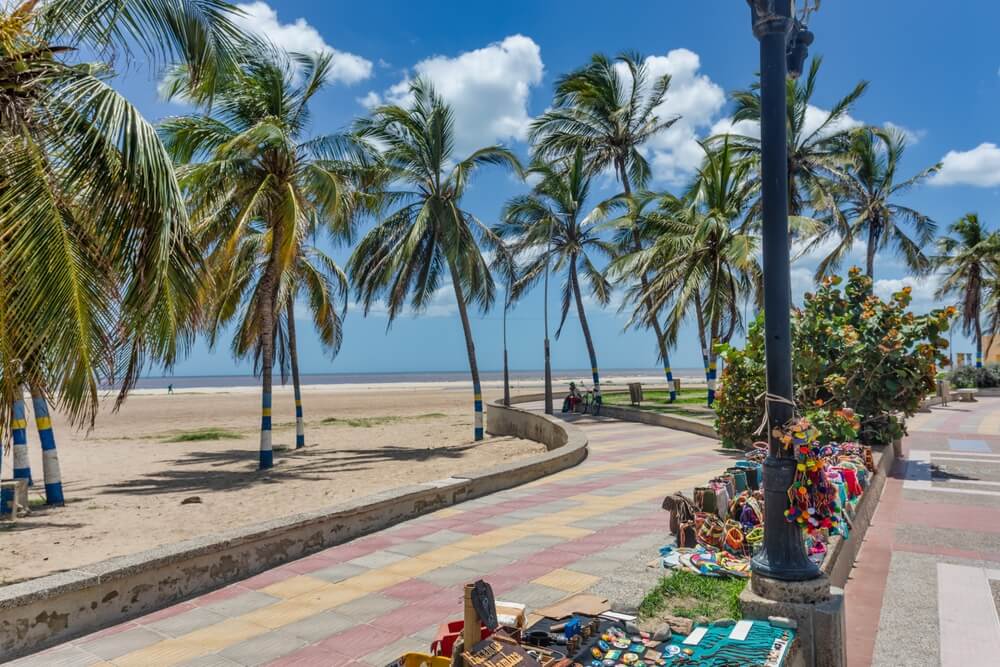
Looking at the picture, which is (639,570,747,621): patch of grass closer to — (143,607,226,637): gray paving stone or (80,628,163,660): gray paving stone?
(143,607,226,637): gray paving stone

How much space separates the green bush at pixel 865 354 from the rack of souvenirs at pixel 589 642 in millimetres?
6688

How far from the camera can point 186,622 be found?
4582 mm

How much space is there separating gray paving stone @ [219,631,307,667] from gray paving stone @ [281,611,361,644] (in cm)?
6

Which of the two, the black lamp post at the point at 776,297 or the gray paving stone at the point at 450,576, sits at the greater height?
the black lamp post at the point at 776,297

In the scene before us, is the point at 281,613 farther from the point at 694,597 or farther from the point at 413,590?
the point at 694,597

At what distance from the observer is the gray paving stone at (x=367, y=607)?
4512 mm

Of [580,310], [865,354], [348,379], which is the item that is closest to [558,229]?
[580,310]

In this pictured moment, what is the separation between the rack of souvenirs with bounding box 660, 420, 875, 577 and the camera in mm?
3512

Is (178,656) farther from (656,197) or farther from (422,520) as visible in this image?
(656,197)

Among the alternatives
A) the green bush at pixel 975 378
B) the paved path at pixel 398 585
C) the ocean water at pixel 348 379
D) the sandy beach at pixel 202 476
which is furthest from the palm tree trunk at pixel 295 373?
the ocean water at pixel 348 379

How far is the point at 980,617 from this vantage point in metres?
4.67

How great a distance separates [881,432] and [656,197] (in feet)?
45.9

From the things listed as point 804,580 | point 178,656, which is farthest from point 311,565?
point 804,580

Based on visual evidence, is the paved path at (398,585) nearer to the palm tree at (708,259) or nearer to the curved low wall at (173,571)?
the curved low wall at (173,571)
